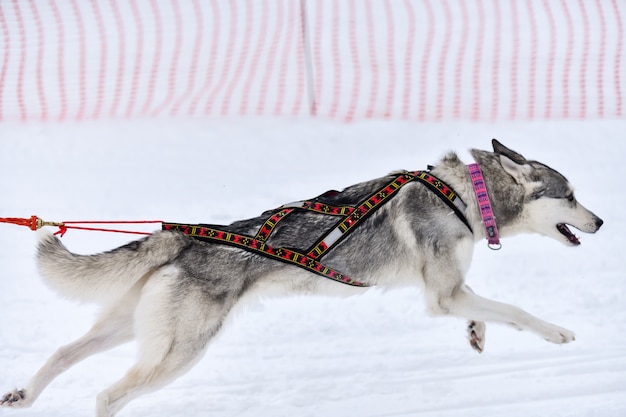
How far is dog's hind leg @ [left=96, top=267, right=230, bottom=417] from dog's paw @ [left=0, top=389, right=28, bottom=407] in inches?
14.7

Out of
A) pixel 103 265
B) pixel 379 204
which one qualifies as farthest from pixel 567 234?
pixel 103 265

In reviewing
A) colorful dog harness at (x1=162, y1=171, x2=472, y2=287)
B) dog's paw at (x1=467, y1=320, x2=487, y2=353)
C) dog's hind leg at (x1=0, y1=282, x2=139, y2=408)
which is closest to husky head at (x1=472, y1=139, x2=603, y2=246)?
colorful dog harness at (x1=162, y1=171, x2=472, y2=287)

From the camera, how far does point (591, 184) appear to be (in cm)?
602

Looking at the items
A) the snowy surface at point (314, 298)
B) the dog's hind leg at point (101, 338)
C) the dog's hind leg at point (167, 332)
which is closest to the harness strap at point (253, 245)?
the dog's hind leg at point (167, 332)

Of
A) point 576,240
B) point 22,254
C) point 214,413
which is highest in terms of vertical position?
point 22,254

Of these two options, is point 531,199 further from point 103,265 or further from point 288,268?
point 103,265

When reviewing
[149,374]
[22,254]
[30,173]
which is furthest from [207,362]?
[30,173]

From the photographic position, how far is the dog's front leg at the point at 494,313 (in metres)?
3.86

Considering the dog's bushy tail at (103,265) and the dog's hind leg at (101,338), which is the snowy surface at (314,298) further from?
the dog's bushy tail at (103,265)

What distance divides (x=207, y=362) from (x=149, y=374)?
89cm

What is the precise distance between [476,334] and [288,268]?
3.77 ft

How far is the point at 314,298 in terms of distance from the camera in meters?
4.92

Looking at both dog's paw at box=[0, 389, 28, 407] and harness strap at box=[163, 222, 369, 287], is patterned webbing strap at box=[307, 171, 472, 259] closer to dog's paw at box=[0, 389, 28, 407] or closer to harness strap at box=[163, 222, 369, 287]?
harness strap at box=[163, 222, 369, 287]

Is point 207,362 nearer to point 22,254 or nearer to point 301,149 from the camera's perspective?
point 22,254
